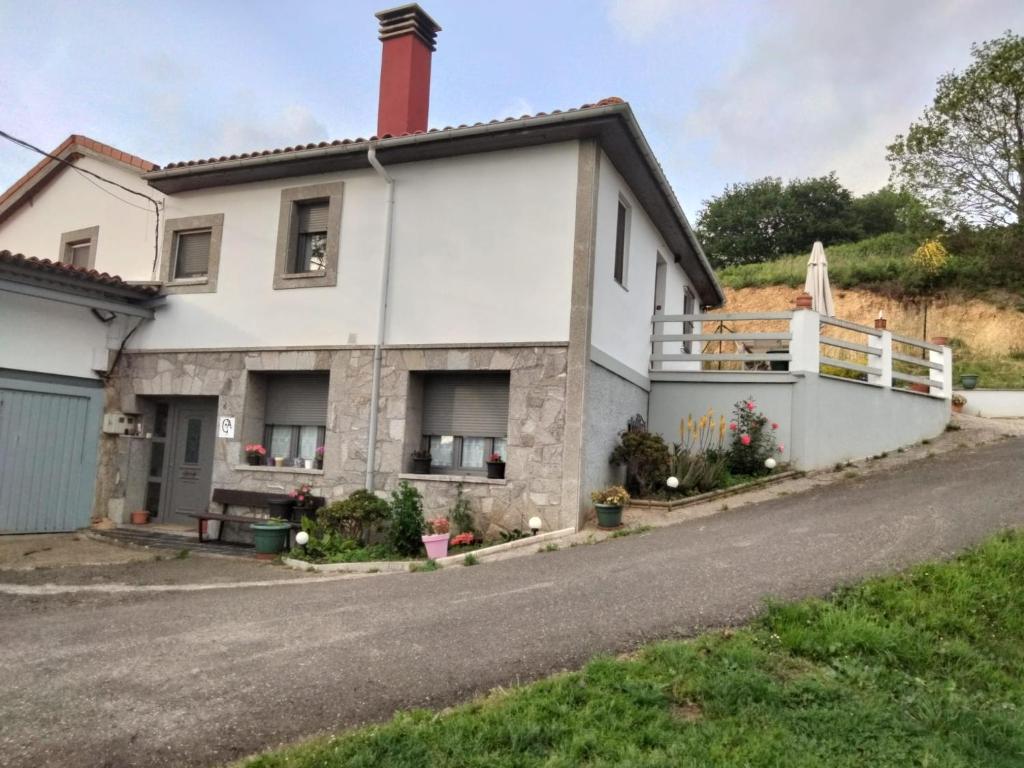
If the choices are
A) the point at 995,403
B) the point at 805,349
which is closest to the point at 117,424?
the point at 805,349

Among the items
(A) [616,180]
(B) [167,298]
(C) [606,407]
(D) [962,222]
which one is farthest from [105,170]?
Result: (D) [962,222]

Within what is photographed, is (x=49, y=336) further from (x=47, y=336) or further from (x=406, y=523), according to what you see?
(x=406, y=523)

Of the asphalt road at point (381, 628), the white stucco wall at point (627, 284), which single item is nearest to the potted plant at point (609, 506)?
the asphalt road at point (381, 628)

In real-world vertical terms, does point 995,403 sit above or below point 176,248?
below

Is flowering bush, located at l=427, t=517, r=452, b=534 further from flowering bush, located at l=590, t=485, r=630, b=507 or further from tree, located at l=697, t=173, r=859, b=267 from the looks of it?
tree, located at l=697, t=173, r=859, b=267

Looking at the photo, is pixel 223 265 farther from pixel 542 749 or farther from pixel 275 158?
pixel 542 749

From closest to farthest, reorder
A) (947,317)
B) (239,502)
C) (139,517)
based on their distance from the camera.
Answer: (239,502), (139,517), (947,317)

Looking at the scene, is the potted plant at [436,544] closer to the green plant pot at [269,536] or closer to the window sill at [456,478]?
the window sill at [456,478]

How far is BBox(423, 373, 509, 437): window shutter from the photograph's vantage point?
30.7 feet

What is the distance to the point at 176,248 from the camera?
1163 cm

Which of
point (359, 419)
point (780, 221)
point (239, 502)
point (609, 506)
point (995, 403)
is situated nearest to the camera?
point (609, 506)

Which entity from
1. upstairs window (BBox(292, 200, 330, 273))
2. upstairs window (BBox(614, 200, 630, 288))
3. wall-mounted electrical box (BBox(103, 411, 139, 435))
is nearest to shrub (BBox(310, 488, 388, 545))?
upstairs window (BBox(292, 200, 330, 273))

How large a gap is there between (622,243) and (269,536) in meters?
6.26

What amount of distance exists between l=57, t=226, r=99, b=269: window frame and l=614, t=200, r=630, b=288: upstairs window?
890cm
